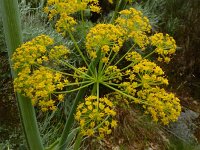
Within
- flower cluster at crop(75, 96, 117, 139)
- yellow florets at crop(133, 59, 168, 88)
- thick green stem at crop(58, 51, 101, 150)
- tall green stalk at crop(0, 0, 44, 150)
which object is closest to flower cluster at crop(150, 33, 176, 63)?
yellow florets at crop(133, 59, 168, 88)

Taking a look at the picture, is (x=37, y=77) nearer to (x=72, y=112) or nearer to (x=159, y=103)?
(x=72, y=112)

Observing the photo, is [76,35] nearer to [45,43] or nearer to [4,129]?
[4,129]

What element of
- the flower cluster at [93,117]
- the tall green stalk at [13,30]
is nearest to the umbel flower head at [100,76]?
the flower cluster at [93,117]

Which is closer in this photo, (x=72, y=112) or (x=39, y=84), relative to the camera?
(x=39, y=84)

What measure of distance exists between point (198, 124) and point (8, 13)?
314cm

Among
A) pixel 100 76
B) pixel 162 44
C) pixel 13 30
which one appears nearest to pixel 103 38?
pixel 100 76

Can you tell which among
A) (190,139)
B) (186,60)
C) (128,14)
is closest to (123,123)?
(190,139)

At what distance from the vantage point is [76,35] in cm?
409

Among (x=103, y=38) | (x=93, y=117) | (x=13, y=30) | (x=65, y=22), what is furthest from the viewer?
(x=13, y=30)

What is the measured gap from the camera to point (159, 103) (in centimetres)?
142

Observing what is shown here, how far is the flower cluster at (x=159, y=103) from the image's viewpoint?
142cm

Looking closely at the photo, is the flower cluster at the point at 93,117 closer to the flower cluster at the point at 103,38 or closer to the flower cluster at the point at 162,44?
Answer: the flower cluster at the point at 103,38

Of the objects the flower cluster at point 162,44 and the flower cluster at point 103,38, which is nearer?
the flower cluster at point 103,38

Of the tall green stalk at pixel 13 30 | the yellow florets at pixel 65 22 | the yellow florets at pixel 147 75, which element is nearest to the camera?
the yellow florets at pixel 147 75
